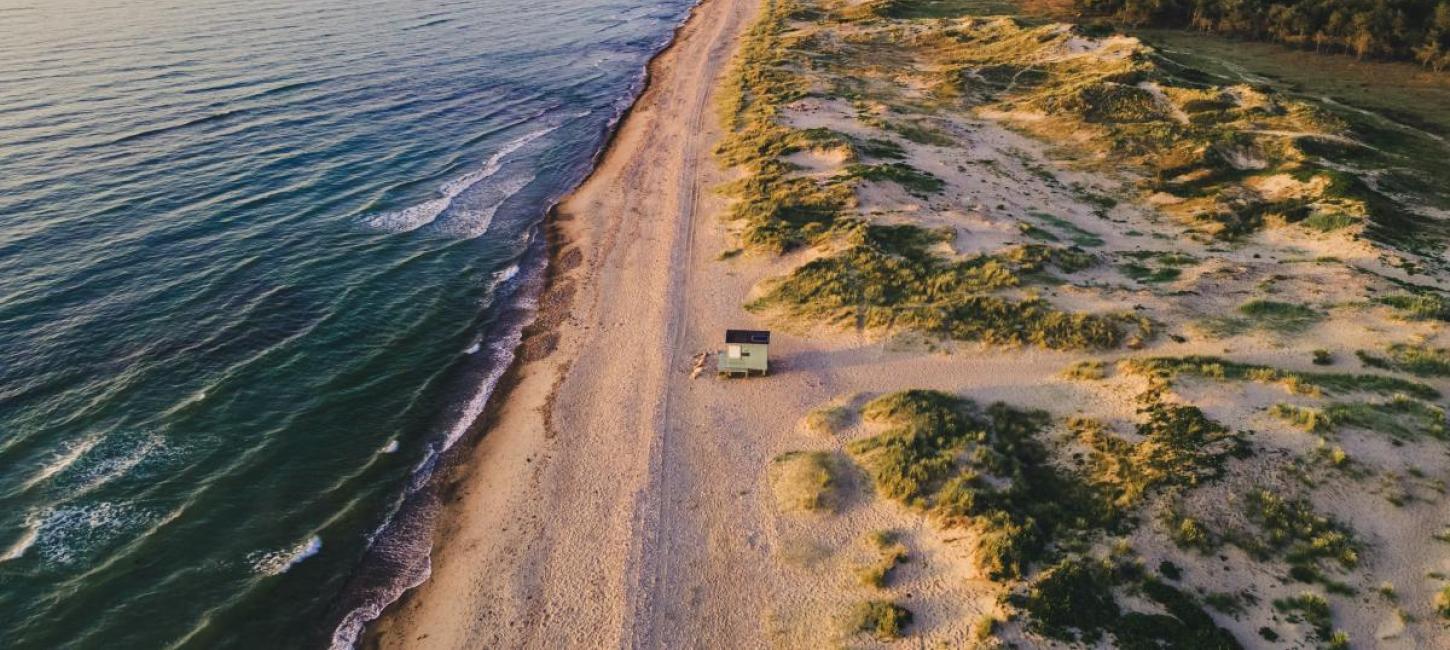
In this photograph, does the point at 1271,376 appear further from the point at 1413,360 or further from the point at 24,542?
the point at 24,542

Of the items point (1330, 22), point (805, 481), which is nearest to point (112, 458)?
point (805, 481)

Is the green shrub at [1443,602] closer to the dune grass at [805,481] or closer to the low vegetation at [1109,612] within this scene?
the low vegetation at [1109,612]

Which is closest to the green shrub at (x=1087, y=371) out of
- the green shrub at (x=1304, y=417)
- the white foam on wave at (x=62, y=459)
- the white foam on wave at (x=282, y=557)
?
the green shrub at (x=1304, y=417)

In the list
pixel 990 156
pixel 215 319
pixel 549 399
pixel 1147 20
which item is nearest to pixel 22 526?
pixel 215 319

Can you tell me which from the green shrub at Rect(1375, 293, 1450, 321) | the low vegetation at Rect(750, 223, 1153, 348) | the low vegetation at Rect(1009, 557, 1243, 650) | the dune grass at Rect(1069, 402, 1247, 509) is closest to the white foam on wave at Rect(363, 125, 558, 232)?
the low vegetation at Rect(750, 223, 1153, 348)

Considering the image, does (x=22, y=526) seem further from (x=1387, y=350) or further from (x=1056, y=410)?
(x=1387, y=350)

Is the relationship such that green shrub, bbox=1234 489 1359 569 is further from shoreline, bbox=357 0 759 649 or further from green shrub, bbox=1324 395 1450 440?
shoreline, bbox=357 0 759 649
